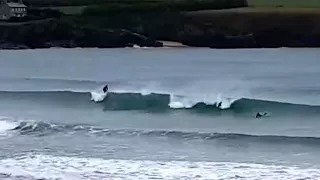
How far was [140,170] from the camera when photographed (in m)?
3.32

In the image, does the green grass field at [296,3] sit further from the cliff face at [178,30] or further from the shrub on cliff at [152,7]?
Answer: the shrub on cliff at [152,7]

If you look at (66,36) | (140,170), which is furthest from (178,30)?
(140,170)

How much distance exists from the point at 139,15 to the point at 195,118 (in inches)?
32.8

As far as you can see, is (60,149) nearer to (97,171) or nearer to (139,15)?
(97,171)

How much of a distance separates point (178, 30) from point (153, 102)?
1.95 feet

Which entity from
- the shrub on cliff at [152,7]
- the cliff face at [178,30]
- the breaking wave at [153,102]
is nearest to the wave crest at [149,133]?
the breaking wave at [153,102]

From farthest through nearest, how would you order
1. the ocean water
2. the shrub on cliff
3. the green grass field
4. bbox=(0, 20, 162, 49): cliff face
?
bbox=(0, 20, 162, 49): cliff face → the shrub on cliff → the green grass field → the ocean water

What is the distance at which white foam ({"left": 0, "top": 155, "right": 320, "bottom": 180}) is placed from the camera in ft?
10.4

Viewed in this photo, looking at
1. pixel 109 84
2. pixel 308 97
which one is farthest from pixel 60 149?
pixel 308 97

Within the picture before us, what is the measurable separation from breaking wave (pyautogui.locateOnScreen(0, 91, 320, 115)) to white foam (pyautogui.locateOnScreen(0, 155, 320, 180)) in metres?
0.79

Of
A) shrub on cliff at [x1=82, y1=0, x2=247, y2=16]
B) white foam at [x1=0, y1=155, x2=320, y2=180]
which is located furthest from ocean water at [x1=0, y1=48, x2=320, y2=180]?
shrub on cliff at [x1=82, y1=0, x2=247, y2=16]

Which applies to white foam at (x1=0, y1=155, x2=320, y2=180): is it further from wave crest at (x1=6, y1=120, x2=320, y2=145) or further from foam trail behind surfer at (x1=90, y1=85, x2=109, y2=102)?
foam trail behind surfer at (x1=90, y1=85, x2=109, y2=102)

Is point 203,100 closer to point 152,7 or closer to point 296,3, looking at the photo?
point 152,7

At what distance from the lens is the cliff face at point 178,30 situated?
3791 mm
